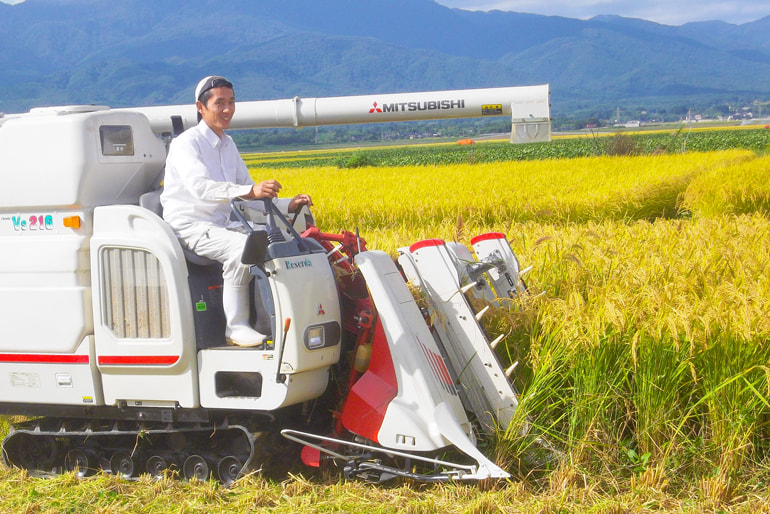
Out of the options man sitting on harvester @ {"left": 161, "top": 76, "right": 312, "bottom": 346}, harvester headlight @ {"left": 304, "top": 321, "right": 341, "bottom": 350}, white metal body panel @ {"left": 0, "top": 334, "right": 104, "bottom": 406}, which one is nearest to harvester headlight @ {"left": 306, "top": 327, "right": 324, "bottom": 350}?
harvester headlight @ {"left": 304, "top": 321, "right": 341, "bottom": 350}

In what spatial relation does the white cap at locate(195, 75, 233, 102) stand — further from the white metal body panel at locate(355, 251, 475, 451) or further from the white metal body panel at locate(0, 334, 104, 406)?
the white metal body panel at locate(0, 334, 104, 406)

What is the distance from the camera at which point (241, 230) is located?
18.1ft

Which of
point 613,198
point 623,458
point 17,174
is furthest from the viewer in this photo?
point 613,198

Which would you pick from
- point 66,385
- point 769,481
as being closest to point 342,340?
point 66,385

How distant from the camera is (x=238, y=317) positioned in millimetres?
5258

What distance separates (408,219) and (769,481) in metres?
7.89

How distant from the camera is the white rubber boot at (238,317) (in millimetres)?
5199

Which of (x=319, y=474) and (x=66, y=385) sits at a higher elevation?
(x=66, y=385)

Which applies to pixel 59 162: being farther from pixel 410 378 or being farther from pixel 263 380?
pixel 410 378

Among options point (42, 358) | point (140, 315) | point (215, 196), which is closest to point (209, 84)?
point (215, 196)

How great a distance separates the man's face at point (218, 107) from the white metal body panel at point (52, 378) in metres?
1.59

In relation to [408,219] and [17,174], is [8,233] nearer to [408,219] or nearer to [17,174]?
[17,174]

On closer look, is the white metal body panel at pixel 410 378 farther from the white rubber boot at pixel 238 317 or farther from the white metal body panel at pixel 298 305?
the white rubber boot at pixel 238 317

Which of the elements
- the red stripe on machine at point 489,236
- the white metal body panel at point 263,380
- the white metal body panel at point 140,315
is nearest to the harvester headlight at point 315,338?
the white metal body panel at point 263,380
